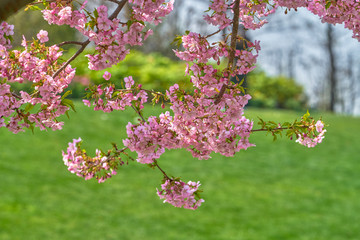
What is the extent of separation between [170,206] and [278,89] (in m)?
15.8

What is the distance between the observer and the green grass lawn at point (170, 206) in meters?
9.19

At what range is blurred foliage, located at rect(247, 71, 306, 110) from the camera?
80.5 ft

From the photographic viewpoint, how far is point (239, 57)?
259 cm

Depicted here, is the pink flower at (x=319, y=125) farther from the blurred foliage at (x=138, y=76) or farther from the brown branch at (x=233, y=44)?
the blurred foliage at (x=138, y=76)

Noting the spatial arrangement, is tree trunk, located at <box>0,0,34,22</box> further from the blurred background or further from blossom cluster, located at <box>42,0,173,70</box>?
the blurred background

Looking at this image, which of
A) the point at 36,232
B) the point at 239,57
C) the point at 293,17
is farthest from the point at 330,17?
the point at 293,17

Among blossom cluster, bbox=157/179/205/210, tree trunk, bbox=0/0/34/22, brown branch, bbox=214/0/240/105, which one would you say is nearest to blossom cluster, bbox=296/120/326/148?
brown branch, bbox=214/0/240/105

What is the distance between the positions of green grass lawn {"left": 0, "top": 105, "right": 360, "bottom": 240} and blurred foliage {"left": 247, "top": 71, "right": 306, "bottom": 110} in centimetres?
965

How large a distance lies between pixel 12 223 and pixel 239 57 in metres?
7.46

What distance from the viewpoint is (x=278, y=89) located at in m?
25.1

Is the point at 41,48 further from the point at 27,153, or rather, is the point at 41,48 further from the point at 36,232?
the point at 27,153

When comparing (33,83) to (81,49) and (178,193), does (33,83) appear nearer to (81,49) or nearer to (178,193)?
(81,49)

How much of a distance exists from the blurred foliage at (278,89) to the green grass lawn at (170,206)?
9.65m

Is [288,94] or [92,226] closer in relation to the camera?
[92,226]
